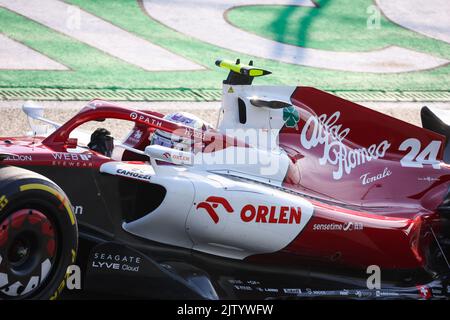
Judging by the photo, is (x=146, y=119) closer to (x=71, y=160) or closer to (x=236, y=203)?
(x=71, y=160)

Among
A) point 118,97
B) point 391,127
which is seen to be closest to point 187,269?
point 391,127

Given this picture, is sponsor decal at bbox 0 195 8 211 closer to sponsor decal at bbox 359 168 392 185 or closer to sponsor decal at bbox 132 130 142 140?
sponsor decal at bbox 132 130 142 140

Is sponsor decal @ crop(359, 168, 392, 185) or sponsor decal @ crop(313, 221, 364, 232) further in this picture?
sponsor decal @ crop(359, 168, 392, 185)

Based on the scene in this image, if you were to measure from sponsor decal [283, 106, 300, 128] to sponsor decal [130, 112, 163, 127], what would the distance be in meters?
1.09

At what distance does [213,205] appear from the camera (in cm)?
588

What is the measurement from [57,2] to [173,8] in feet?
5.31

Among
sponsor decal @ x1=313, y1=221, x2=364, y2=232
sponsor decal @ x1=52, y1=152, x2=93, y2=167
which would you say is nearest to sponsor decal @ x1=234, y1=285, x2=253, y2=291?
sponsor decal @ x1=313, y1=221, x2=364, y2=232

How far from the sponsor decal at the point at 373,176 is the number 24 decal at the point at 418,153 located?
0.56ft

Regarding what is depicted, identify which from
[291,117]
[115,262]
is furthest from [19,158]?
[291,117]

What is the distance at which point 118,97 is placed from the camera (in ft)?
33.0

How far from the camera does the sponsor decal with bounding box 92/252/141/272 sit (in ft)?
18.5

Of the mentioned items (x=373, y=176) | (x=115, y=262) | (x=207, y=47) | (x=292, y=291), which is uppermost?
(x=207, y=47)

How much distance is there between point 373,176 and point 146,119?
1.97 meters

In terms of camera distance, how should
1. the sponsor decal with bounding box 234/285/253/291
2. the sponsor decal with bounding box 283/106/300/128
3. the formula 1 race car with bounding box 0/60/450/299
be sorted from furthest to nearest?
1. the sponsor decal with bounding box 283/106/300/128
2. the sponsor decal with bounding box 234/285/253/291
3. the formula 1 race car with bounding box 0/60/450/299
